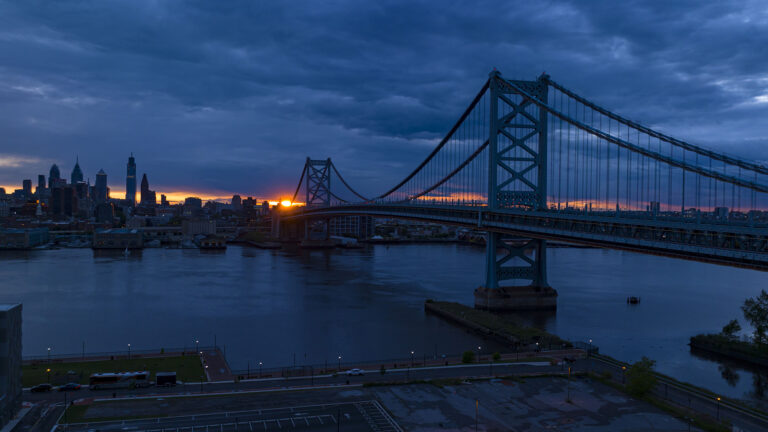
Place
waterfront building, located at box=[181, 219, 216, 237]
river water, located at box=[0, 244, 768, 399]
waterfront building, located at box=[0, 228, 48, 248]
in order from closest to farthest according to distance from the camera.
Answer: river water, located at box=[0, 244, 768, 399]
waterfront building, located at box=[0, 228, 48, 248]
waterfront building, located at box=[181, 219, 216, 237]

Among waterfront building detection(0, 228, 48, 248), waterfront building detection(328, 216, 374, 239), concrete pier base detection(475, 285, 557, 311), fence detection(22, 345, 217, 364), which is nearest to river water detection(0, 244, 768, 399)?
fence detection(22, 345, 217, 364)

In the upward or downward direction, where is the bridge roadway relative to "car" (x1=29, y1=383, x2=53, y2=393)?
upward

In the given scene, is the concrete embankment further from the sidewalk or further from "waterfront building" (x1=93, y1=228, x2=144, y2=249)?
"waterfront building" (x1=93, y1=228, x2=144, y2=249)

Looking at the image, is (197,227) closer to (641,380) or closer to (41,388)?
(41,388)

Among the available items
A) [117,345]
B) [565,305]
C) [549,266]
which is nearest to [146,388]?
[117,345]

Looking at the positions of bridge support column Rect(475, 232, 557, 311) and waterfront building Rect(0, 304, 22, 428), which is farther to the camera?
bridge support column Rect(475, 232, 557, 311)

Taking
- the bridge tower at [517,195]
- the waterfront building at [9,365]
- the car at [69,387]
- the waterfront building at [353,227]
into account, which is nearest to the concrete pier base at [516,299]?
the bridge tower at [517,195]

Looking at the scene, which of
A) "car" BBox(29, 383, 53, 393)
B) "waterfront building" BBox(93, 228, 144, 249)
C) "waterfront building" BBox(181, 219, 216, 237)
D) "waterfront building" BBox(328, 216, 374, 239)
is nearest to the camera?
"car" BBox(29, 383, 53, 393)
